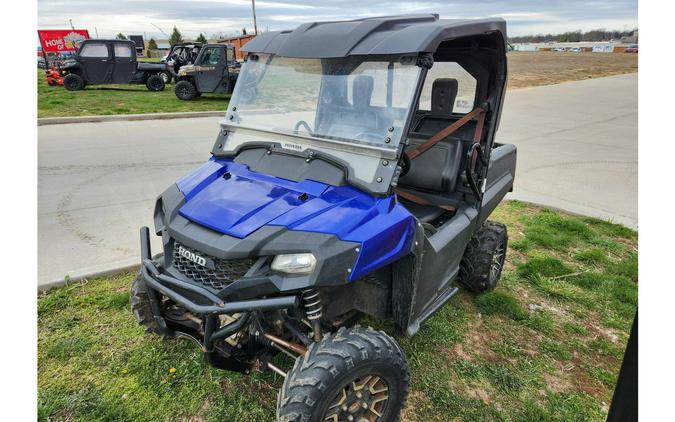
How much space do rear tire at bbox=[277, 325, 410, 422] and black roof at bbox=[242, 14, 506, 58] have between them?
1415mm

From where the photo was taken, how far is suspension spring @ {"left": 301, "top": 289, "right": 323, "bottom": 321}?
2.12 metres

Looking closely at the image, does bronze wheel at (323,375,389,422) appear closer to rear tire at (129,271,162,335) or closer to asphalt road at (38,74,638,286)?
rear tire at (129,271,162,335)

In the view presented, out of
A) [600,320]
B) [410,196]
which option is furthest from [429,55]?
[600,320]

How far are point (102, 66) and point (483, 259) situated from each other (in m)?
16.1

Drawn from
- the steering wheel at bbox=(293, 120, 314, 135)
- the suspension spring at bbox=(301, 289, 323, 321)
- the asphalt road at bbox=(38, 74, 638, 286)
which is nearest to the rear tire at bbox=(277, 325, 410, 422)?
the suspension spring at bbox=(301, 289, 323, 321)

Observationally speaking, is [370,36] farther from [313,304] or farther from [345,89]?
[313,304]

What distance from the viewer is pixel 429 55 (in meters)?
2.24

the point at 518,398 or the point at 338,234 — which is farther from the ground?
the point at 338,234

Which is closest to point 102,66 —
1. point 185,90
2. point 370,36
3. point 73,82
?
point 73,82

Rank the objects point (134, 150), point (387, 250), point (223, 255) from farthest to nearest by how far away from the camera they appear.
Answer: point (134, 150) → point (387, 250) → point (223, 255)

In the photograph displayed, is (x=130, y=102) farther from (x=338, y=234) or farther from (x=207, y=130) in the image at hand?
(x=338, y=234)

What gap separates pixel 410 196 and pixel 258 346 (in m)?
1.57

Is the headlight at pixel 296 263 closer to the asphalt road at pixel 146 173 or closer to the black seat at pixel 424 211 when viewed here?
the black seat at pixel 424 211

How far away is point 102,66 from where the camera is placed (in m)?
15.5
